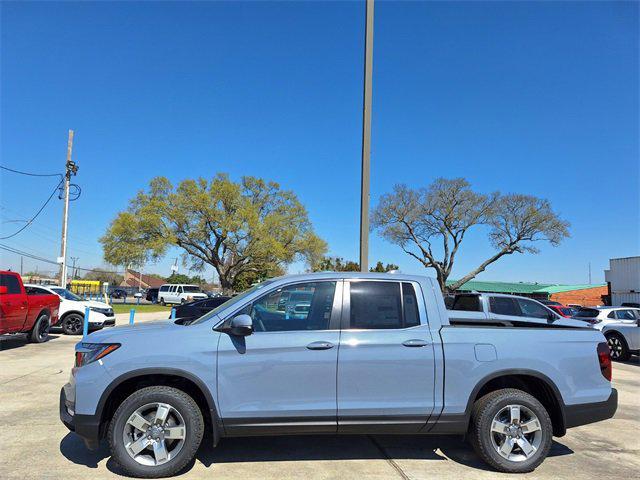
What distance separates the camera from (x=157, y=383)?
4.31 metres

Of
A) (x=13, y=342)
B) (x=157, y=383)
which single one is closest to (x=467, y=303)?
(x=157, y=383)

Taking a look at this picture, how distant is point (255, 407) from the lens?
4.12 meters

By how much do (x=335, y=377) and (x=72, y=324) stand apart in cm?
1386

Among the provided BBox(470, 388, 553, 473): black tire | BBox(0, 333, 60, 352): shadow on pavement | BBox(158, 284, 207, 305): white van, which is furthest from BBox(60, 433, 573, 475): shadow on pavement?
BBox(158, 284, 207, 305): white van

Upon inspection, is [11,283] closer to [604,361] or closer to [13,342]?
[13,342]

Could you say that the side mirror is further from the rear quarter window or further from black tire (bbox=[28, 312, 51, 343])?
black tire (bbox=[28, 312, 51, 343])

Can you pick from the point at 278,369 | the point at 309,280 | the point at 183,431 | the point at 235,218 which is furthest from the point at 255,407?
the point at 235,218

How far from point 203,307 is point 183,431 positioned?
11.5 meters

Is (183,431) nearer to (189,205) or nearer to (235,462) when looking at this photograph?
(235,462)

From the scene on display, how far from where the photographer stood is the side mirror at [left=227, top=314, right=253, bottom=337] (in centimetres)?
403

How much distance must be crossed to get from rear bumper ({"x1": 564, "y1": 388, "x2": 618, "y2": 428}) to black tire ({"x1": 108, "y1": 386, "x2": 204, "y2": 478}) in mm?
3432

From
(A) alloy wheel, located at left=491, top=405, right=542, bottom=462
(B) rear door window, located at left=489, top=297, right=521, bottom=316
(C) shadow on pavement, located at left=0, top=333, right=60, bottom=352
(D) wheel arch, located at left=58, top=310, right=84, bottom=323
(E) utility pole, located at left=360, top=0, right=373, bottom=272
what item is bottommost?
(C) shadow on pavement, located at left=0, top=333, right=60, bottom=352

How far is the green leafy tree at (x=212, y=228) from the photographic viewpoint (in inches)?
1644

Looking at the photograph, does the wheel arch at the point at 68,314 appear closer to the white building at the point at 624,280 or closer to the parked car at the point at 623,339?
the parked car at the point at 623,339
